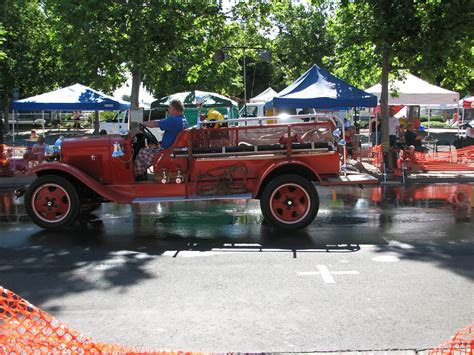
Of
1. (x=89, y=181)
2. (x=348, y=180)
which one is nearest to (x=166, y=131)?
(x=89, y=181)

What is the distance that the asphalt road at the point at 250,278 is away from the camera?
163 inches

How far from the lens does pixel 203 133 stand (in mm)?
7723

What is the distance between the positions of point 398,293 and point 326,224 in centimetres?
320

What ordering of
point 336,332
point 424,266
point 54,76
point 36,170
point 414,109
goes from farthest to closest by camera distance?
point 54,76
point 414,109
point 36,170
point 424,266
point 336,332

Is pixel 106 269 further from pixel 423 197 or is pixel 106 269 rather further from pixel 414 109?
pixel 414 109

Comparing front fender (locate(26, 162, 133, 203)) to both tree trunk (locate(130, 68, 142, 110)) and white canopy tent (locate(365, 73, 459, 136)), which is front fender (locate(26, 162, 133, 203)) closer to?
tree trunk (locate(130, 68, 142, 110))

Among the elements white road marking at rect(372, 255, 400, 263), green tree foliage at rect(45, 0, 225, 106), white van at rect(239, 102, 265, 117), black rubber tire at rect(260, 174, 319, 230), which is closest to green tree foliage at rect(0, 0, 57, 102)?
white van at rect(239, 102, 265, 117)

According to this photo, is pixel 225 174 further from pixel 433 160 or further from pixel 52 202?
pixel 433 160

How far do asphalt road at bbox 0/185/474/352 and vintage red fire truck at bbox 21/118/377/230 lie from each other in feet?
1.43

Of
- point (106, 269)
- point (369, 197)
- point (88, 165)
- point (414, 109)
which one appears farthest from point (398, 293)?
point (414, 109)

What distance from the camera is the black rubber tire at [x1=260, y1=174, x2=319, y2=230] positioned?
7496 mm

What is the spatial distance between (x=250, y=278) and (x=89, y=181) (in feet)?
10.7

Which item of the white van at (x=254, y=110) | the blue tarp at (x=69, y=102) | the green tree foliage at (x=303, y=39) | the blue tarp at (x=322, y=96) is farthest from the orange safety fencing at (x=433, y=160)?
the green tree foliage at (x=303, y=39)

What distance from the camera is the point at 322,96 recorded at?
1308 centimetres
